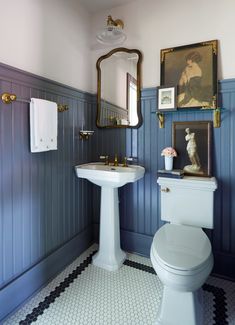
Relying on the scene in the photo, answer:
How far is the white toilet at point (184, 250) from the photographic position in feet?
4.03

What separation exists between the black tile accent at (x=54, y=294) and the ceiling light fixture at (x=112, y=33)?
2.16 metres

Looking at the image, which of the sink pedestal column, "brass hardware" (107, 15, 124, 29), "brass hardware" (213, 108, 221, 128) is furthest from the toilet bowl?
"brass hardware" (107, 15, 124, 29)

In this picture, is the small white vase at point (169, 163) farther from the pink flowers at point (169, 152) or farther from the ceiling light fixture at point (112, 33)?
the ceiling light fixture at point (112, 33)

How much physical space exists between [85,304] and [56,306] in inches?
8.0

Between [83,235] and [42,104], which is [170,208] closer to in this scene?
[83,235]

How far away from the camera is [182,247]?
4.50 feet

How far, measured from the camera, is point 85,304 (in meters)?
1.55

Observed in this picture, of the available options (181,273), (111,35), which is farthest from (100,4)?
(181,273)

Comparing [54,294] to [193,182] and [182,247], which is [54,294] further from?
[193,182]

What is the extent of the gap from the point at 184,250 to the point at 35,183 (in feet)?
3.84

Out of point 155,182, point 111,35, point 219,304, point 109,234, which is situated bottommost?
point 219,304

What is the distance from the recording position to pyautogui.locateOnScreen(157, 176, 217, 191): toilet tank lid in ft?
5.48

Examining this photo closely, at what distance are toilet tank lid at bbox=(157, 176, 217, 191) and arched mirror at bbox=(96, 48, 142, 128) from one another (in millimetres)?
650

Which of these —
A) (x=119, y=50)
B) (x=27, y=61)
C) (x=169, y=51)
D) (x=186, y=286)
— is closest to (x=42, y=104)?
(x=27, y=61)
